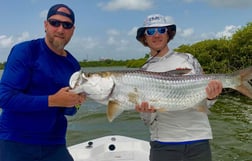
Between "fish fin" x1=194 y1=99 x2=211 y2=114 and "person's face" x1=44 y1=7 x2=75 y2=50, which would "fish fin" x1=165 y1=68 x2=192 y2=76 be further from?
"person's face" x1=44 y1=7 x2=75 y2=50

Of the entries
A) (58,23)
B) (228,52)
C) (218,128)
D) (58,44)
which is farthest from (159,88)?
(228,52)

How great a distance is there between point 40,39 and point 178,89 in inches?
63.5

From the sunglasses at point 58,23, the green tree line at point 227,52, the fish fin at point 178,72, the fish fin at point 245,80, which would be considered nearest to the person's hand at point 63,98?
the sunglasses at point 58,23

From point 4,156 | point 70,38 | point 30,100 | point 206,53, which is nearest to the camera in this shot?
point 30,100

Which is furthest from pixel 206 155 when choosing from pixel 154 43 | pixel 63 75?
pixel 63 75

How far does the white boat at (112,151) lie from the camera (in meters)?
7.15

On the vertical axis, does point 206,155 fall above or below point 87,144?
above

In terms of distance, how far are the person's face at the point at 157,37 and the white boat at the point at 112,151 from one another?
10.7 feet

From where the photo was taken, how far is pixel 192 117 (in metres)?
4.17

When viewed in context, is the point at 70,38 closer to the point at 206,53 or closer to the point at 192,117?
the point at 192,117

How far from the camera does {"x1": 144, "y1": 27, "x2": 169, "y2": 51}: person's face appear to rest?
4254 millimetres

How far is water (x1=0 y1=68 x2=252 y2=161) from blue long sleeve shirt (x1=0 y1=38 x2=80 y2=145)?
728 centimetres

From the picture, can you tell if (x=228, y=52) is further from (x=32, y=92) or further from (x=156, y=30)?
(x=32, y=92)

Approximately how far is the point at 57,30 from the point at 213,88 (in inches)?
70.2
